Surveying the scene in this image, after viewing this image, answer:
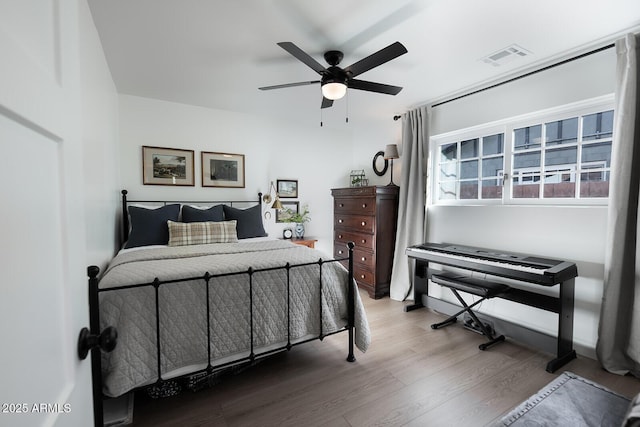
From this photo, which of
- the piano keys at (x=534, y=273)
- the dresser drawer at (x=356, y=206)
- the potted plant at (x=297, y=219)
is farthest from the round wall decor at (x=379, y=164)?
the piano keys at (x=534, y=273)

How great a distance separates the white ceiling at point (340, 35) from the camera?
184cm

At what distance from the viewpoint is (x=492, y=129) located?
9.99 feet

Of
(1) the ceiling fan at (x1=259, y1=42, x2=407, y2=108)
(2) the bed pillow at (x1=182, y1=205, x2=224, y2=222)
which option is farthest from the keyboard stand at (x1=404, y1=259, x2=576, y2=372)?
(2) the bed pillow at (x1=182, y1=205, x2=224, y2=222)

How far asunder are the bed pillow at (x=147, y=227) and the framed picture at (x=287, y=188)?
162 cm

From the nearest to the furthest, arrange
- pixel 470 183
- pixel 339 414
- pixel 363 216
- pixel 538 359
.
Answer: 1. pixel 339 414
2. pixel 538 359
3. pixel 470 183
4. pixel 363 216

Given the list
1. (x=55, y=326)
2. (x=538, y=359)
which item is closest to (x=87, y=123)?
(x=55, y=326)

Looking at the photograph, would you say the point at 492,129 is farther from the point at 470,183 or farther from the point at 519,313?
the point at 519,313

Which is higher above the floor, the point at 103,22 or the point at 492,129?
the point at 103,22

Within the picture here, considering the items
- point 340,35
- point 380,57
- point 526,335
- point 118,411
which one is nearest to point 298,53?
point 340,35

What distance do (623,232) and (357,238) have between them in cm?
254

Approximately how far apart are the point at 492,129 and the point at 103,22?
344cm

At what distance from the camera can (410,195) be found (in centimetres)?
356

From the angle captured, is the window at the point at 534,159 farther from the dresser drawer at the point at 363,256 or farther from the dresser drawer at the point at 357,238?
the dresser drawer at the point at 363,256

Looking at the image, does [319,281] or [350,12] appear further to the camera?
[319,281]
